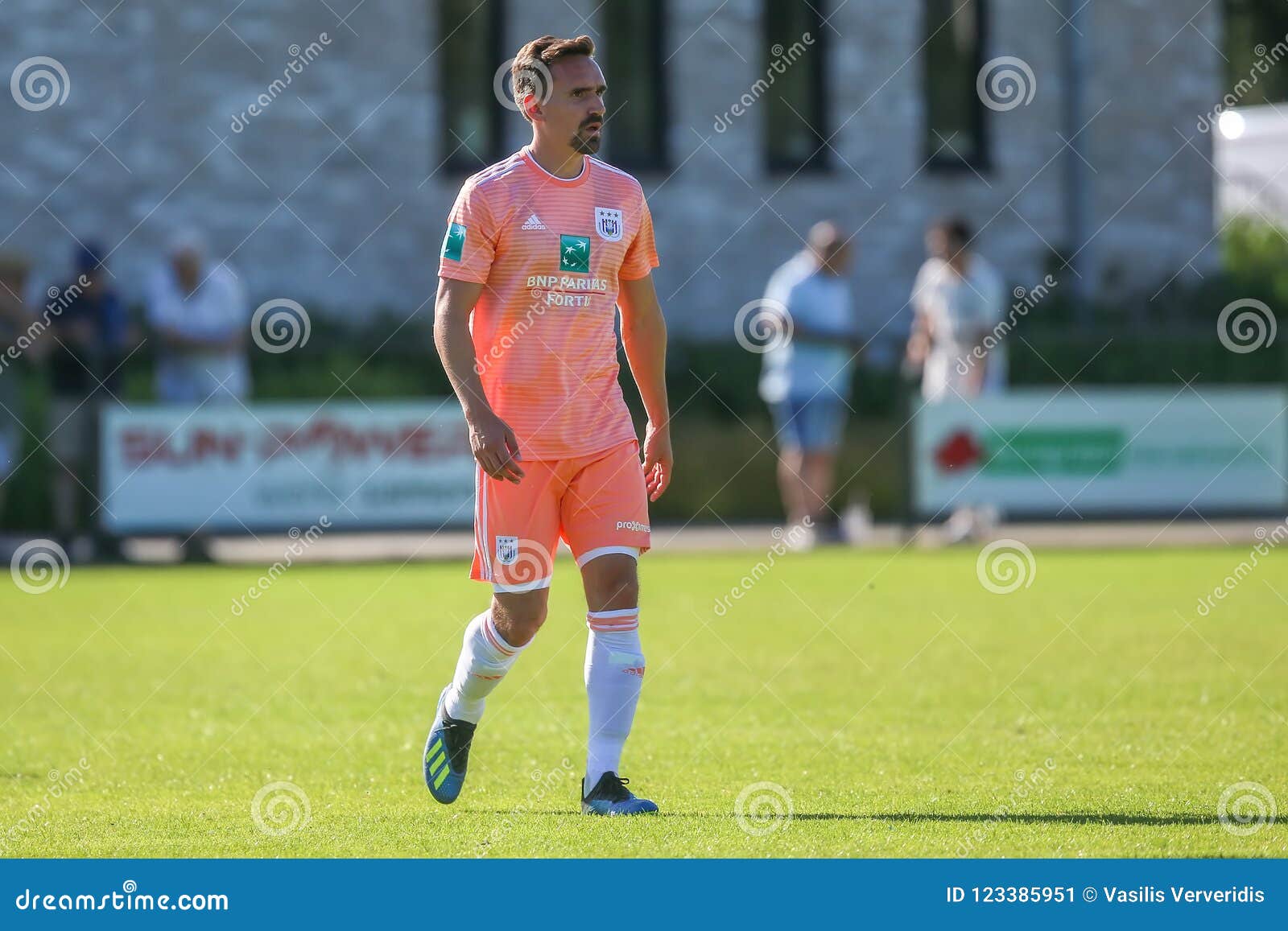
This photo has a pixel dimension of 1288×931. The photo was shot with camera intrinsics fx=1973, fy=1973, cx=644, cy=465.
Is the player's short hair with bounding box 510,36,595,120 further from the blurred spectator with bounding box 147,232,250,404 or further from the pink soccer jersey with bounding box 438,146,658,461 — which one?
the blurred spectator with bounding box 147,232,250,404

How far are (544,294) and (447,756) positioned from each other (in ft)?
4.88

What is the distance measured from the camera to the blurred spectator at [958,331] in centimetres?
1623

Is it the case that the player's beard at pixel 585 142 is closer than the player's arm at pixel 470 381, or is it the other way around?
the player's arm at pixel 470 381

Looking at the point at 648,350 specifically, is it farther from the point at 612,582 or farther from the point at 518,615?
the point at 518,615

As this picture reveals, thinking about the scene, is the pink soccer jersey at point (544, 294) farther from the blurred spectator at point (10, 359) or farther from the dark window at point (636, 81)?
the dark window at point (636, 81)

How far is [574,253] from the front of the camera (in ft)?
19.7

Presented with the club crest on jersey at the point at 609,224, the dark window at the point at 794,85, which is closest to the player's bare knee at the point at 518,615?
the club crest on jersey at the point at 609,224

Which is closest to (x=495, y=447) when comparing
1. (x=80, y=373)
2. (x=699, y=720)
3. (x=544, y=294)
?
(x=544, y=294)

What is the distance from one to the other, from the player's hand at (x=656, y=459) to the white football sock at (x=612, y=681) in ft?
1.79

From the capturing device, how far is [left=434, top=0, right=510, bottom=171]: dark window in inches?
920
